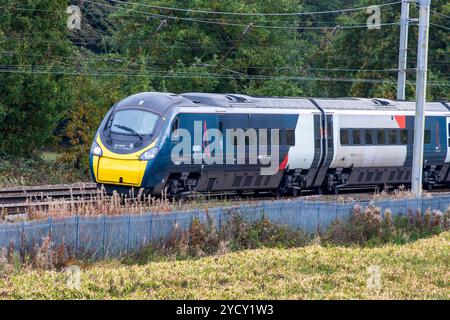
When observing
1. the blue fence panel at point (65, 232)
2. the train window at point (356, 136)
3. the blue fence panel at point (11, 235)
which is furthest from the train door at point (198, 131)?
the blue fence panel at point (11, 235)

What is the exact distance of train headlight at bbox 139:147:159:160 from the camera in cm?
2506

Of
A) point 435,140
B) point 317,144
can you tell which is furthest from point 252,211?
point 435,140

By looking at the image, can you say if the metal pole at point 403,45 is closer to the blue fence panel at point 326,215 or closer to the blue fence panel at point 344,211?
the blue fence panel at point 344,211

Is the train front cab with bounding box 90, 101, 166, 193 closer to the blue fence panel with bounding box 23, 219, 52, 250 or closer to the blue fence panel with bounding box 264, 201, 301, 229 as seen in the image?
the blue fence panel with bounding box 264, 201, 301, 229

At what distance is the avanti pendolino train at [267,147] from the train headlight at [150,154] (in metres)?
0.03

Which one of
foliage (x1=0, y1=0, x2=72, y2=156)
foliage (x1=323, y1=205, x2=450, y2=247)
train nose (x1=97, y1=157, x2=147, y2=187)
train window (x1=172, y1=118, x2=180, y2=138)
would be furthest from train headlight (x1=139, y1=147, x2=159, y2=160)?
foliage (x1=0, y1=0, x2=72, y2=156)

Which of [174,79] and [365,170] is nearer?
[365,170]

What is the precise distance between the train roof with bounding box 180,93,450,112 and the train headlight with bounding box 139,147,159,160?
2.77 metres

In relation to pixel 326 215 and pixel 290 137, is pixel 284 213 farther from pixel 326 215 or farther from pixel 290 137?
pixel 290 137

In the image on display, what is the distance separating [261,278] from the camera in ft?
Result: 54.6

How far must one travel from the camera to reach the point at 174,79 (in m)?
46.5

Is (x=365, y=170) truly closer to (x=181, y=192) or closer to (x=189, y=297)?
(x=181, y=192)
